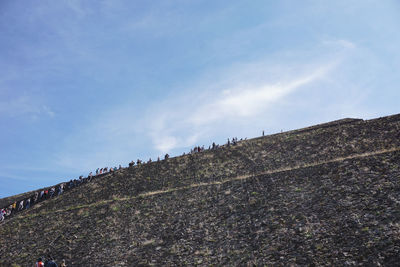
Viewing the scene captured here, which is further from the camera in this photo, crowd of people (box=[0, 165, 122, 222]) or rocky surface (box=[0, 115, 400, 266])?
crowd of people (box=[0, 165, 122, 222])

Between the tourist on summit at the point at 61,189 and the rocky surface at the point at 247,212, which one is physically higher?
the tourist on summit at the point at 61,189

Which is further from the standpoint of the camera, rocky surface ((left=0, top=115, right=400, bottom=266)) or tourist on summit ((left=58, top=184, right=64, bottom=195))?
tourist on summit ((left=58, top=184, right=64, bottom=195))

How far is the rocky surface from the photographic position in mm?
18594

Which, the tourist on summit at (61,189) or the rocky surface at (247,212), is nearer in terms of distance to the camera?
the rocky surface at (247,212)

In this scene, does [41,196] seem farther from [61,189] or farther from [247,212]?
[247,212]

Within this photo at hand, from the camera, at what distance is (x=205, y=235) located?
23.2 m

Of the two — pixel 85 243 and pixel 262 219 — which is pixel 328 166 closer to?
pixel 262 219

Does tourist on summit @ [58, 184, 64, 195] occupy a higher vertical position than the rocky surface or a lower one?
higher

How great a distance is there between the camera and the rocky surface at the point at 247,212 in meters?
18.6

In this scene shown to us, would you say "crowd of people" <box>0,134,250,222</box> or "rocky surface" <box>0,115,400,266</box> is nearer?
"rocky surface" <box>0,115,400,266</box>

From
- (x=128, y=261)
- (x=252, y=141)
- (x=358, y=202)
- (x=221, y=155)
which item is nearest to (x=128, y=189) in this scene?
(x=221, y=155)

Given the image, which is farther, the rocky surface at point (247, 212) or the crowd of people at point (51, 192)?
the crowd of people at point (51, 192)

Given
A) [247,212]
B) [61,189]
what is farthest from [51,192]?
[247,212]

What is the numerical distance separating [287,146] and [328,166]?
41.0ft
